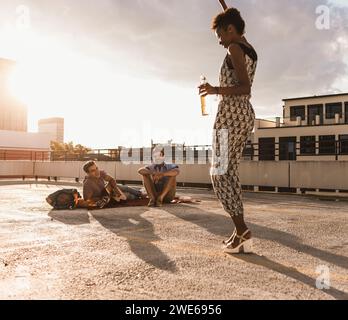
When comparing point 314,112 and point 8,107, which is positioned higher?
point 8,107

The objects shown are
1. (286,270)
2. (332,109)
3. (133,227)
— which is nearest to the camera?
(286,270)

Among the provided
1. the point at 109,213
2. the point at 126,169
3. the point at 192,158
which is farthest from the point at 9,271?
the point at 126,169

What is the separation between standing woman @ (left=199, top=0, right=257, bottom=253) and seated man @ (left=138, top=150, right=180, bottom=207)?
4.21 m

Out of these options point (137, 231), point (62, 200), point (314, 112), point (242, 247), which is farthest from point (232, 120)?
point (314, 112)

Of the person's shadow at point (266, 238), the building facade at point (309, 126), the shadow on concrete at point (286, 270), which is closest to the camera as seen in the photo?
the shadow on concrete at point (286, 270)

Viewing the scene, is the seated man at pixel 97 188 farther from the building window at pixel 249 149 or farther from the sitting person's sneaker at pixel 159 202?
the building window at pixel 249 149

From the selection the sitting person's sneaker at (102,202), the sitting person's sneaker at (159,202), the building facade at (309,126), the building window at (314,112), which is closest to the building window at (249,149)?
the building facade at (309,126)

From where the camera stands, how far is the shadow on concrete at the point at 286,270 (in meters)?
2.29

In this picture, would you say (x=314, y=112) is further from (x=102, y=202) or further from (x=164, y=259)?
(x=164, y=259)

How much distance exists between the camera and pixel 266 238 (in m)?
4.22

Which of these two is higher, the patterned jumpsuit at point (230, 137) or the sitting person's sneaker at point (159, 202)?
the patterned jumpsuit at point (230, 137)

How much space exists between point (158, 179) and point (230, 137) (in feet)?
15.0

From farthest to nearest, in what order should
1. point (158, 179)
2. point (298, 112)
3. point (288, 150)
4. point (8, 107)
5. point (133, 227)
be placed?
point (8, 107), point (298, 112), point (288, 150), point (158, 179), point (133, 227)
